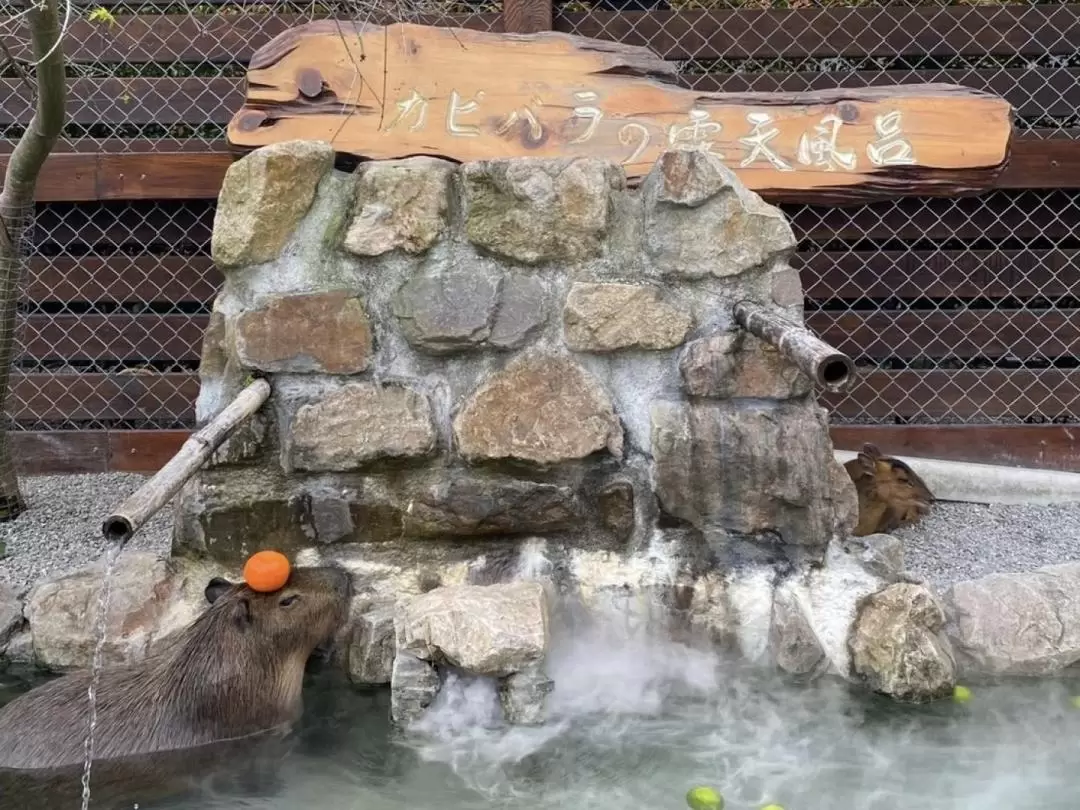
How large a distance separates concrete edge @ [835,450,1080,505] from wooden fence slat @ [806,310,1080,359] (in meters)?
0.52

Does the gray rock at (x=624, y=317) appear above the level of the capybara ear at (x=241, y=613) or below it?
above

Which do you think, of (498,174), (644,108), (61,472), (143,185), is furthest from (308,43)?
(61,472)

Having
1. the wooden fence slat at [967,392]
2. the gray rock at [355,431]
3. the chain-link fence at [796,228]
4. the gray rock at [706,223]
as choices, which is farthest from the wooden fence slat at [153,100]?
the wooden fence slat at [967,392]

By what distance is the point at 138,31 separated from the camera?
443 cm

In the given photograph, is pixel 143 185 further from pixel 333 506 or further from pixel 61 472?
pixel 333 506

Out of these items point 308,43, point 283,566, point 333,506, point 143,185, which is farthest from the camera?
point 143,185

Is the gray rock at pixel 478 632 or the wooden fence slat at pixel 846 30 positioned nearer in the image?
the gray rock at pixel 478 632

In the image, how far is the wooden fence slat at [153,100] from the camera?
4.44 meters

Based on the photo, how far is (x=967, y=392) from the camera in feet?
14.7

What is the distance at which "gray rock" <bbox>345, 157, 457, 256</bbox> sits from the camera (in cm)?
294

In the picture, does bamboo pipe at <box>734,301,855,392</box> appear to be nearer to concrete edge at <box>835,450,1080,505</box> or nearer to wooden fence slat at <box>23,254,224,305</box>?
concrete edge at <box>835,450,1080,505</box>

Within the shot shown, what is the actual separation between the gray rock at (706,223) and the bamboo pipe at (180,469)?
4.08 feet

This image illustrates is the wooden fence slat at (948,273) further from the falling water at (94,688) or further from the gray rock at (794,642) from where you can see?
the falling water at (94,688)

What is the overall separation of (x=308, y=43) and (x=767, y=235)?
1.58 metres
